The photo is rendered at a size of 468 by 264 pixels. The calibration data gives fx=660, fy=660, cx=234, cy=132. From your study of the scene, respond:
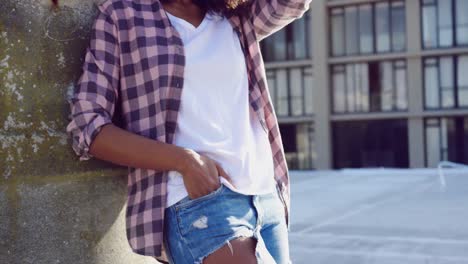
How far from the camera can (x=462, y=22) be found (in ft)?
81.4

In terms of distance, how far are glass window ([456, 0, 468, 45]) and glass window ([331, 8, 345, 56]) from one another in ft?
14.4

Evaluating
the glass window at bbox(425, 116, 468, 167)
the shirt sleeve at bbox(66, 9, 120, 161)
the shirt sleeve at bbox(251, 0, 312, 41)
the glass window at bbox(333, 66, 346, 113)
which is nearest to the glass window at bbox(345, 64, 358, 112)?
the glass window at bbox(333, 66, 346, 113)

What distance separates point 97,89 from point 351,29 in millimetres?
25445

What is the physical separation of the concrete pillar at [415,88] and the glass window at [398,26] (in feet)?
0.96

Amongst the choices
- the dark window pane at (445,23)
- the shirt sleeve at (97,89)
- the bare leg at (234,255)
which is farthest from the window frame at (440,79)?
the bare leg at (234,255)

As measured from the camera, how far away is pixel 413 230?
26.9 ft

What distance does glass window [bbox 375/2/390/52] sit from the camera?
2580 cm

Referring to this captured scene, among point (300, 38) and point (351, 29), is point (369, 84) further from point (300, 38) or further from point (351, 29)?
point (300, 38)

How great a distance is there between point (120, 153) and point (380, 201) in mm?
10517

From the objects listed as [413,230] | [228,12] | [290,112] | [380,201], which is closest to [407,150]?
[290,112]

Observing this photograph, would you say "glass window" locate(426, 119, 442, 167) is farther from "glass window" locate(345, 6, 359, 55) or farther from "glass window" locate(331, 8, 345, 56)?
"glass window" locate(331, 8, 345, 56)

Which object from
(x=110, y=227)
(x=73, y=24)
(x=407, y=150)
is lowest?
(x=407, y=150)

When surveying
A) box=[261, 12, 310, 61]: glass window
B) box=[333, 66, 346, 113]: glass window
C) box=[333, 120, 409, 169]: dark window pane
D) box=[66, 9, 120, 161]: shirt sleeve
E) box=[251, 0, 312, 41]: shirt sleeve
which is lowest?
box=[333, 120, 409, 169]: dark window pane

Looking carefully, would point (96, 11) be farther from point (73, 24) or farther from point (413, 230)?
point (413, 230)
